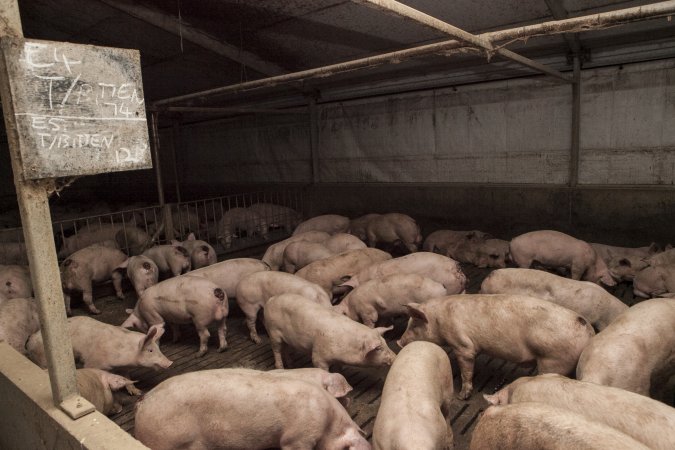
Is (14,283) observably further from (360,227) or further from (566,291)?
(566,291)

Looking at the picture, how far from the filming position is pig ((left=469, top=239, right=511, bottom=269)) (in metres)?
7.31

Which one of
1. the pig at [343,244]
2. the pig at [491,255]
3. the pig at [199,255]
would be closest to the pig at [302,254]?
the pig at [343,244]

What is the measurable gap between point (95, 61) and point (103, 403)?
2.73 meters

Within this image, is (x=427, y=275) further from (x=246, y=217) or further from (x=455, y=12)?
(x=246, y=217)

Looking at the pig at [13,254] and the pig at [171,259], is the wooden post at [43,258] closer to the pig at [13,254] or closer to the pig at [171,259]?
the pig at [171,259]

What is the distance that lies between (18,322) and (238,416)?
3.21 meters

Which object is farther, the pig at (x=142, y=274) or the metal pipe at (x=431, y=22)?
the pig at (x=142, y=274)

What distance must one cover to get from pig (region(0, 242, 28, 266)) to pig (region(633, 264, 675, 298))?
29.7ft

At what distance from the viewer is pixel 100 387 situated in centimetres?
368

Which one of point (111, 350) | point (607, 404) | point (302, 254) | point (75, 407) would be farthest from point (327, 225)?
point (75, 407)

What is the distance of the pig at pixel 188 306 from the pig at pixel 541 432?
323cm

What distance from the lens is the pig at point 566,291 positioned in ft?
14.4

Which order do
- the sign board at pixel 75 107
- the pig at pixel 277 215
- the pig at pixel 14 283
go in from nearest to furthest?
the sign board at pixel 75 107 → the pig at pixel 14 283 → the pig at pixel 277 215

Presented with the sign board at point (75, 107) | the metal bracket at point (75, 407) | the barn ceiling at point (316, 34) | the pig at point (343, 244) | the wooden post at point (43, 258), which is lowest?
the pig at point (343, 244)
